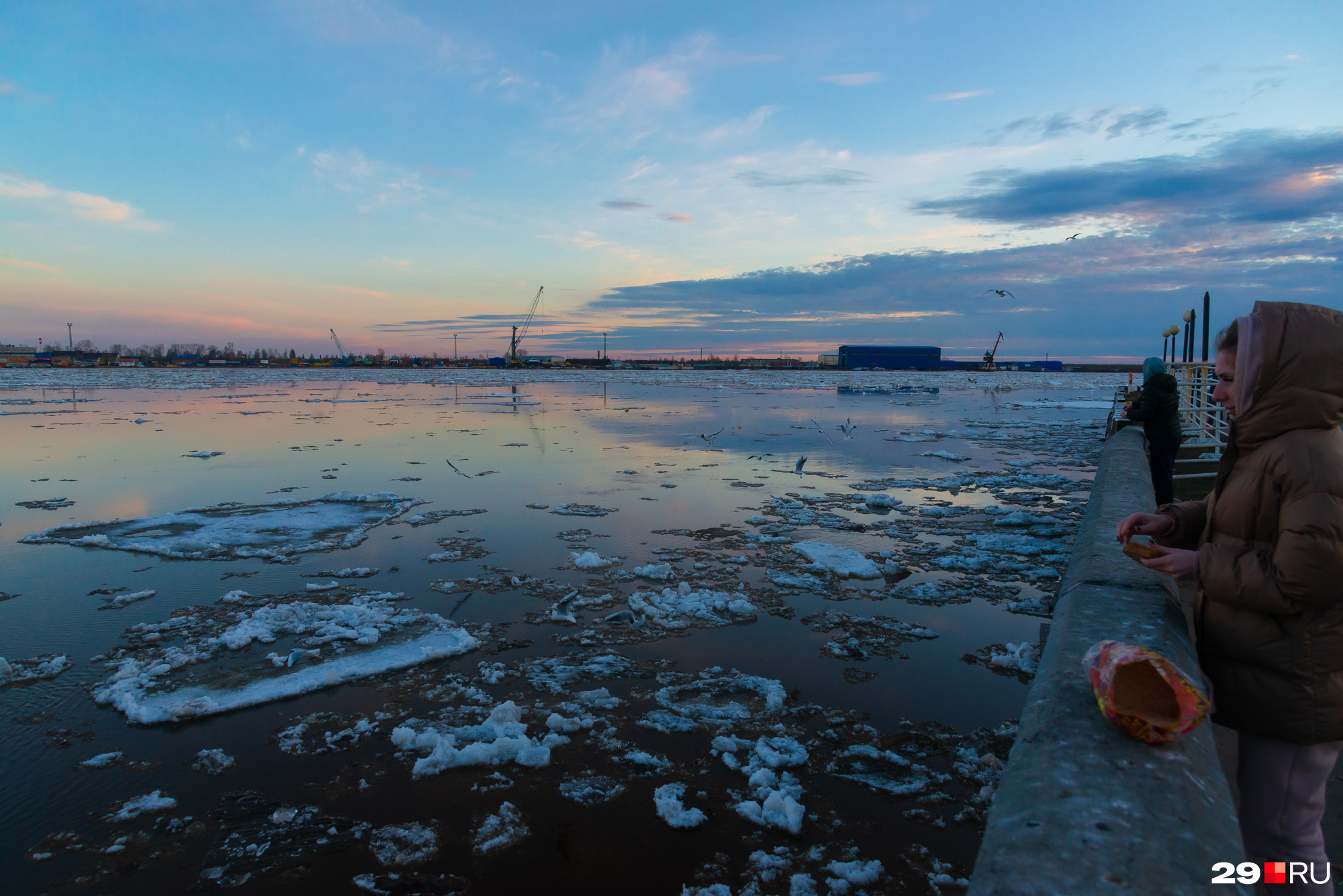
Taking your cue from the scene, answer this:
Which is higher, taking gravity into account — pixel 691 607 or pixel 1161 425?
pixel 1161 425

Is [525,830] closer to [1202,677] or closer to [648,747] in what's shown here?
[648,747]

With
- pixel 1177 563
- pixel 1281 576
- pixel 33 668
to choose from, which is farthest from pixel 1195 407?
pixel 33 668

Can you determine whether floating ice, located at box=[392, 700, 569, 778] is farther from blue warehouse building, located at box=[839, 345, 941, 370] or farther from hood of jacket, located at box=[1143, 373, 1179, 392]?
blue warehouse building, located at box=[839, 345, 941, 370]

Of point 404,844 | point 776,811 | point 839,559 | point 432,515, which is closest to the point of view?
point 404,844

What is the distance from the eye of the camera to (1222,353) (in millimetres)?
2295

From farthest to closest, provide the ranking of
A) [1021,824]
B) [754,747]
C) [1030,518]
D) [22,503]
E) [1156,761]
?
[22,503] < [1030,518] < [754,747] < [1156,761] < [1021,824]

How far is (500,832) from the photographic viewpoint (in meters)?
3.20

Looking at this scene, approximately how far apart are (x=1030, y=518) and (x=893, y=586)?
381 centimetres

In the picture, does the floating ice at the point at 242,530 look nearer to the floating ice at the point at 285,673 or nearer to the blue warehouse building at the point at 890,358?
the floating ice at the point at 285,673

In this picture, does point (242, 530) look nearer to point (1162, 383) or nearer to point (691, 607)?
point (691, 607)

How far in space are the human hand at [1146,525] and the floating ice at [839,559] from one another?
14.0 ft

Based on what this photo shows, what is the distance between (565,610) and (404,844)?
277 centimetres

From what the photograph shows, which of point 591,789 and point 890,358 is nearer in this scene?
point 591,789

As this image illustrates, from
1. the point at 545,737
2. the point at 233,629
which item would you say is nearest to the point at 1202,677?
the point at 545,737
